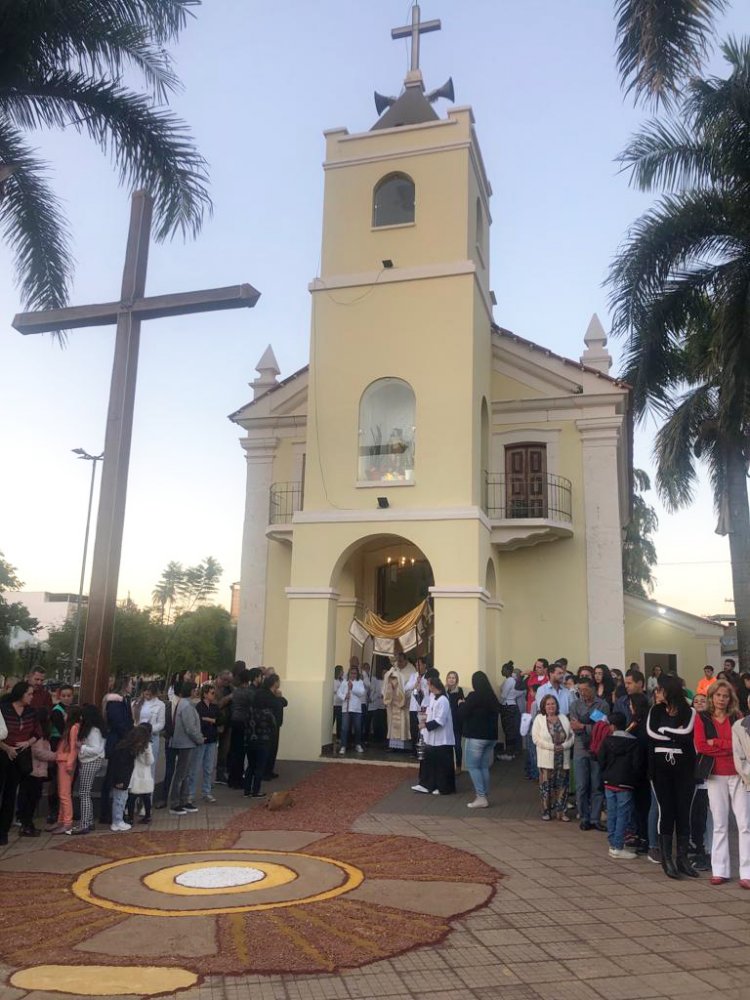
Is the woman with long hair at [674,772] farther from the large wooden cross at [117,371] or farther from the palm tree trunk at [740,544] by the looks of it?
the palm tree trunk at [740,544]

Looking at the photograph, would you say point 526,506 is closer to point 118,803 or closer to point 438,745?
point 438,745

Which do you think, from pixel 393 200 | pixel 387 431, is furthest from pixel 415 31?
pixel 387 431

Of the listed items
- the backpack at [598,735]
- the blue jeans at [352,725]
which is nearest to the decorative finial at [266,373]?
the blue jeans at [352,725]

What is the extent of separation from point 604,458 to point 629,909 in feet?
43.2

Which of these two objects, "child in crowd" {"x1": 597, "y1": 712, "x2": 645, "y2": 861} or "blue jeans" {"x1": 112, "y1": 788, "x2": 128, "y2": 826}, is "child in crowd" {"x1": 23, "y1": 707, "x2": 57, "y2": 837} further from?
"child in crowd" {"x1": 597, "y1": 712, "x2": 645, "y2": 861}

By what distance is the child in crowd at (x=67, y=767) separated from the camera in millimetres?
9008

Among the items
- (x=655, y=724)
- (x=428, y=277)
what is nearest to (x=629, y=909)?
(x=655, y=724)

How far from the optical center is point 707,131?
15.6 meters

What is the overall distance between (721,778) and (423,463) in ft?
30.7

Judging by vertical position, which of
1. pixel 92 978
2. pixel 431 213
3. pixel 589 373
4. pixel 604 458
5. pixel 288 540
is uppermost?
pixel 431 213

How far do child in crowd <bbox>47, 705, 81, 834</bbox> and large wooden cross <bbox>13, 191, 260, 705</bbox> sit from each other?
538mm

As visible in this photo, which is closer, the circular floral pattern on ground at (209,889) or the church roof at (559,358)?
the circular floral pattern on ground at (209,889)

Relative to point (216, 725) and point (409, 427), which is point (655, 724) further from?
point (409, 427)

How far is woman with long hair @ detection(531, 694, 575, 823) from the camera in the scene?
32.1 ft
